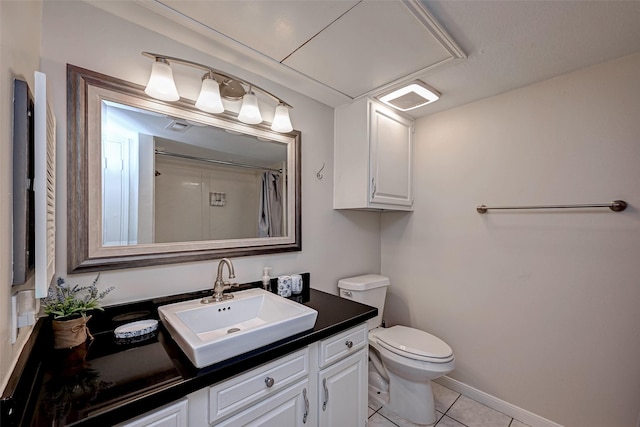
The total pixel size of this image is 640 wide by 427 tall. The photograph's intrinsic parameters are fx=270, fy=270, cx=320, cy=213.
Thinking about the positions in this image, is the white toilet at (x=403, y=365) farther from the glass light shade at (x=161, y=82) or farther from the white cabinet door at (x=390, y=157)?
the glass light shade at (x=161, y=82)

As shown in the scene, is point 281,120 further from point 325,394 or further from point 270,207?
point 325,394

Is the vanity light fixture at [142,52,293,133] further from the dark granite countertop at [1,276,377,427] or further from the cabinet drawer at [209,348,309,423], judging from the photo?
the cabinet drawer at [209,348,309,423]

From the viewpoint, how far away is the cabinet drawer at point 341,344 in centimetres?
Result: 119

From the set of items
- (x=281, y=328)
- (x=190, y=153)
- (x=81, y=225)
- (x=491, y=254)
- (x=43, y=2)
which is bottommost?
(x=281, y=328)

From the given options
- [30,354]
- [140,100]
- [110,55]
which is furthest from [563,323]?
[110,55]

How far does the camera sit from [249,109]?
148 centimetres

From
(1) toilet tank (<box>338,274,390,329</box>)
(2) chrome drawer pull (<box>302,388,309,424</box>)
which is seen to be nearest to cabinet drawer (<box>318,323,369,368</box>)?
(2) chrome drawer pull (<box>302,388,309,424</box>)

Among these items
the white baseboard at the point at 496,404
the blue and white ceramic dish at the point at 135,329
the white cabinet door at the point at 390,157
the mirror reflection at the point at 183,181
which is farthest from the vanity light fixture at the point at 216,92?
the white baseboard at the point at 496,404

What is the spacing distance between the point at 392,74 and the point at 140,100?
1.32 metres

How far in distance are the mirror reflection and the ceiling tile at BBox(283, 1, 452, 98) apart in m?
0.53

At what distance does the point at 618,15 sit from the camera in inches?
45.4

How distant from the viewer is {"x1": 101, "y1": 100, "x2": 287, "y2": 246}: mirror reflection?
115 cm

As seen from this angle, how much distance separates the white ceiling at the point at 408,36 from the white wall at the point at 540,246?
279 mm

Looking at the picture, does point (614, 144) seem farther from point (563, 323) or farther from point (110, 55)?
point (110, 55)
